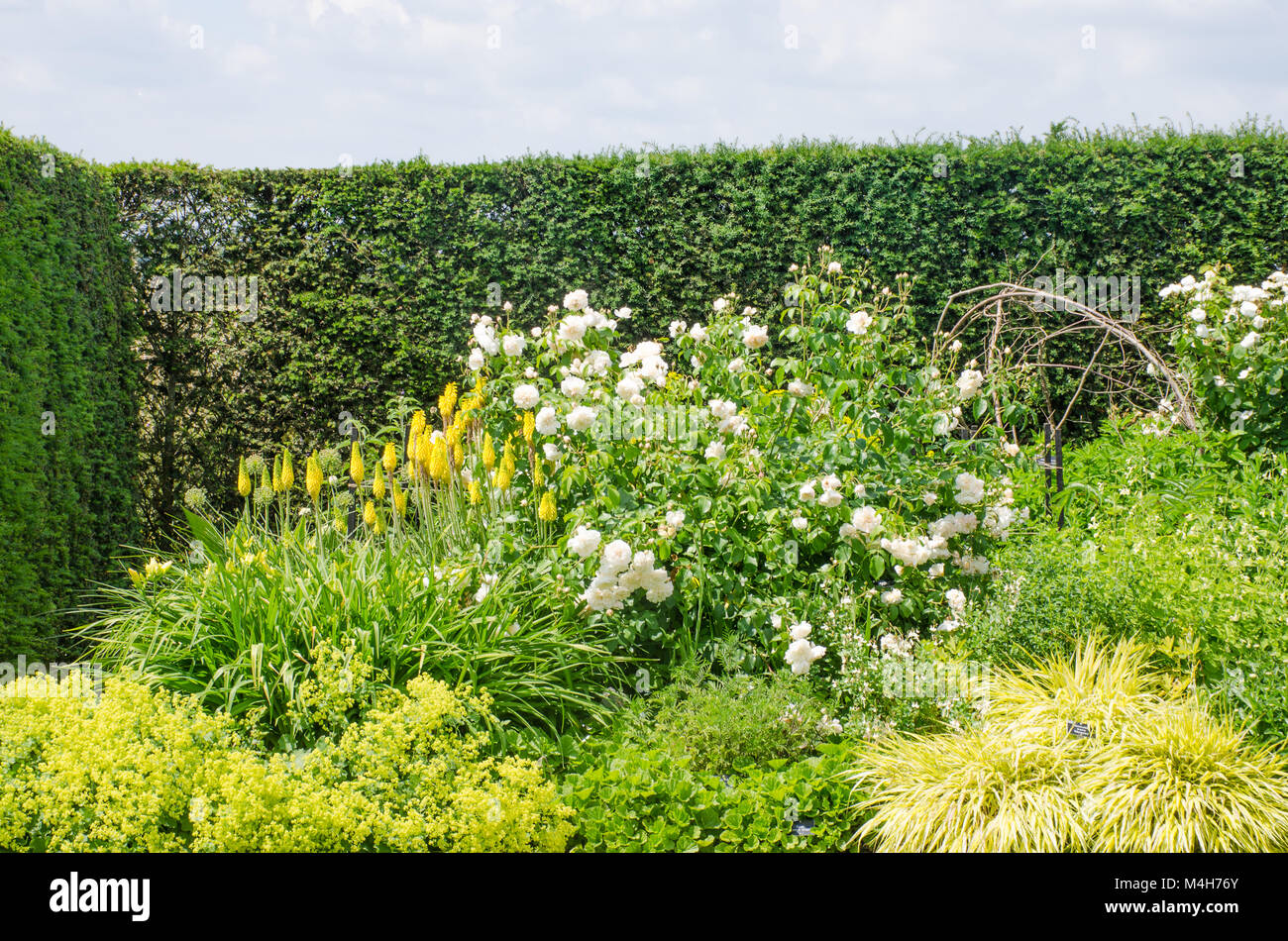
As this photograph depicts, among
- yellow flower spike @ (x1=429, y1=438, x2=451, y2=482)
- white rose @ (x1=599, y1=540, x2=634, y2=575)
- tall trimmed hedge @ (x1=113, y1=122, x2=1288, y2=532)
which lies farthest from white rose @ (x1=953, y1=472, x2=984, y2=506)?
tall trimmed hedge @ (x1=113, y1=122, x2=1288, y2=532)

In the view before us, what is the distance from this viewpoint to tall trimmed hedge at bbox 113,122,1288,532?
7383 millimetres

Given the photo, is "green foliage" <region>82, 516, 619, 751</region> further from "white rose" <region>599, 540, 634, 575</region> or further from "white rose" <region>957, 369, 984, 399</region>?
"white rose" <region>957, 369, 984, 399</region>

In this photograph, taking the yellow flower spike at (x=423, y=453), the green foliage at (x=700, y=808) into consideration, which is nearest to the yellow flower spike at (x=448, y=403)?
the yellow flower spike at (x=423, y=453)

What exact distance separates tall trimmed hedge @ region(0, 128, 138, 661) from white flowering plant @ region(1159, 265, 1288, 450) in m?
7.06

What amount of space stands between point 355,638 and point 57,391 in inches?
153

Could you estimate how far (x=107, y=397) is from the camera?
650cm

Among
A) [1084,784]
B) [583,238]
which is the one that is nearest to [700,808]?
[1084,784]

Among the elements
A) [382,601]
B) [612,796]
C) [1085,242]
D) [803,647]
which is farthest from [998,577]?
[1085,242]

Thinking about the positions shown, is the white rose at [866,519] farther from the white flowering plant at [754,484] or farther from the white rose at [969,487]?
the white rose at [969,487]

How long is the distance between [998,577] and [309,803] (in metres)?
3.07

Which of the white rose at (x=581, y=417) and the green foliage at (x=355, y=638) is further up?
the white rose at (x=581, y=417)

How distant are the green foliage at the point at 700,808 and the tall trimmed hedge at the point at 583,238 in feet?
17.3

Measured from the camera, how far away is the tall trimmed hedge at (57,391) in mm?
5320

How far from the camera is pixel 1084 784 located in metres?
3.00
